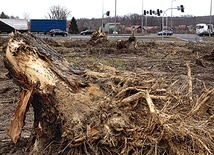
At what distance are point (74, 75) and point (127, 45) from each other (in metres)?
15.4

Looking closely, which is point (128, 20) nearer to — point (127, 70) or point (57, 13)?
point (57, 13)

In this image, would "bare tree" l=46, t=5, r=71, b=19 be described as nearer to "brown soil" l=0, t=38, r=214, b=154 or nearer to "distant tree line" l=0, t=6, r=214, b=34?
"distant tree line" l=0, t=6, r=214, b=34

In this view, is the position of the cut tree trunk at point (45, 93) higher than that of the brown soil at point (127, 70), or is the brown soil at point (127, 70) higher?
the cut tree trunk at point (45, 93)

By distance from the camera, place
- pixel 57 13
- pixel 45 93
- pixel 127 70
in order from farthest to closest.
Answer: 1. pixel 57 13
2. pixel 127 70
3. pixel 45 93

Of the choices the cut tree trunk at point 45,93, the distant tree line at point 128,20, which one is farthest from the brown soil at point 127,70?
the distant tree line at point 128,20

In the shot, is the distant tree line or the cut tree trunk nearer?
the cut tree trunk

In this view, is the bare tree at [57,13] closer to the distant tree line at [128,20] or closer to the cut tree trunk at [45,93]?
the distant tree line at [128,20]

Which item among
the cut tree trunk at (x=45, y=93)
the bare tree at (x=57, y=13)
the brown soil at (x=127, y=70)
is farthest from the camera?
the bare tree at (x=57, y=13)

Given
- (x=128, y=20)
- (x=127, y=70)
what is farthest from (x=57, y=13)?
(x=127, y=70)

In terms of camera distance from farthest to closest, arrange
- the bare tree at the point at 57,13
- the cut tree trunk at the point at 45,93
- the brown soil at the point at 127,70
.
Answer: the bare tree at the point at 57,13, the brown soil at the point at 127,70, the cut tree trunk at the point at 45,93

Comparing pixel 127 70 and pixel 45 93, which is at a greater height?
pixel 45 93

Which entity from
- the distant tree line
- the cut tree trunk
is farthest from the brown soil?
the distant tree line

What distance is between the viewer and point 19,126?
3697 millimetres

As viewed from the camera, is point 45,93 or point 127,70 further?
point 127,70
